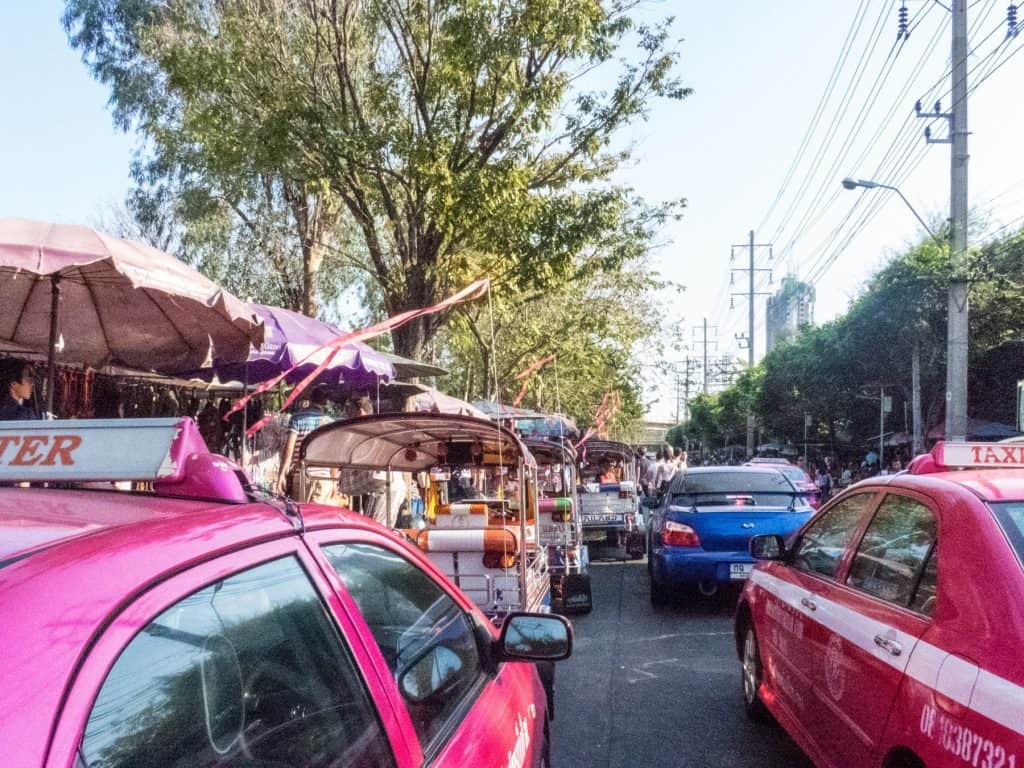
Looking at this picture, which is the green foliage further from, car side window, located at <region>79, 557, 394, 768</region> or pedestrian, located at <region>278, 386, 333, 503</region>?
car side window, located at <region>79, 557, 394, 768</region>

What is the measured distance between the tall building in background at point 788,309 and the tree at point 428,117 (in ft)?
164

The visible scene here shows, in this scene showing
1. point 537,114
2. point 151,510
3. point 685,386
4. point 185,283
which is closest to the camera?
point 151,510

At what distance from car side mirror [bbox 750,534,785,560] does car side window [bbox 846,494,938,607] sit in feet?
3.59

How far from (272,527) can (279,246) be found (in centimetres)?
2196

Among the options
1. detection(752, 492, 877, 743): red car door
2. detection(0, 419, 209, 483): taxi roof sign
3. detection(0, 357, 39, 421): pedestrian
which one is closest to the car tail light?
detection(752, 492, 877, 743): red car door

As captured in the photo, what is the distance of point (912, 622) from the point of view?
11.1ft

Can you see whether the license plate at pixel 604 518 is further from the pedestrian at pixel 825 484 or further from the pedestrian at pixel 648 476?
the pedestrian at pixel 825 484

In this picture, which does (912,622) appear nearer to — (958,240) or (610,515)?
(610,515)

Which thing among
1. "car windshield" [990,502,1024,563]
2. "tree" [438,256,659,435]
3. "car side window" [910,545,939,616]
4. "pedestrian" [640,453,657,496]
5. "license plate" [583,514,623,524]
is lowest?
"license plate" [583,514,623,524]

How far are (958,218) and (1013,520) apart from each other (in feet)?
55.4

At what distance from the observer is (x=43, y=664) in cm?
125

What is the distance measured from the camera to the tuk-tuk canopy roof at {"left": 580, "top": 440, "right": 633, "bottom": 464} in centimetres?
1895

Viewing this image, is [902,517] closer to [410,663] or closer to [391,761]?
[410,663]

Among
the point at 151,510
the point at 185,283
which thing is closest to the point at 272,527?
the point at 151,510
